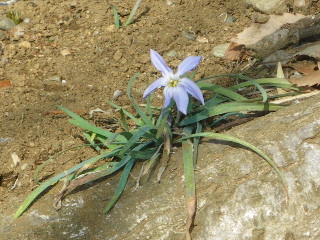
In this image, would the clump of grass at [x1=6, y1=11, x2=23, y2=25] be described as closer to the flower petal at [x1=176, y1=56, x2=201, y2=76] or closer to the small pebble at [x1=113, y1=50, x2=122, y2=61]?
the small pebble at [x1=113, y1=50, x2=122, y2=61]

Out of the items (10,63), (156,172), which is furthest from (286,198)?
(10,63)

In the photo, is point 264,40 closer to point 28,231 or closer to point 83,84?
point 83,84

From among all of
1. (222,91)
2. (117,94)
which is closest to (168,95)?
(222,91)

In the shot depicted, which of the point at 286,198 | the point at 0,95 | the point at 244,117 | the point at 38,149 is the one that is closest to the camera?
the point at 286,198

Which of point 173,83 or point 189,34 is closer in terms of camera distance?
point 173,83

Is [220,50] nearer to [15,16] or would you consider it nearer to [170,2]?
[170,2]

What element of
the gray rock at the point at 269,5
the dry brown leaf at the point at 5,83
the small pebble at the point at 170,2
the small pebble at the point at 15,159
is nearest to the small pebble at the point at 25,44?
the dry brown leaf at the point at 5,83
